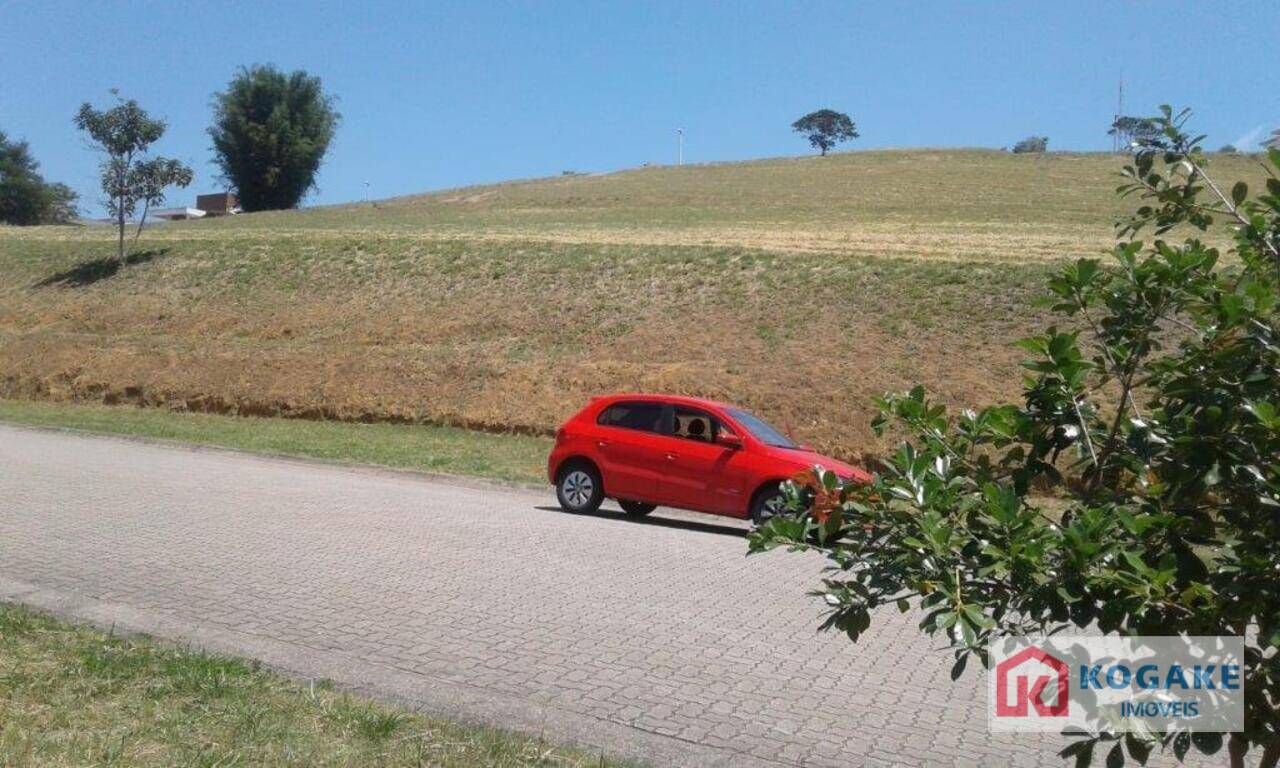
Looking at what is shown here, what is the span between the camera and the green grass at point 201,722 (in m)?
5.14

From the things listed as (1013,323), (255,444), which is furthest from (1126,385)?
(1013,323)

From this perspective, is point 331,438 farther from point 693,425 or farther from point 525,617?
point 525,617

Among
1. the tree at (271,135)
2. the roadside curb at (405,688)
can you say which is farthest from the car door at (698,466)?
Result: the tree at (271,135)

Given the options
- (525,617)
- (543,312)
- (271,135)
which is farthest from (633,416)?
(271,135)

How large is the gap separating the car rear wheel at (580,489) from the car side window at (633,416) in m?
0.68

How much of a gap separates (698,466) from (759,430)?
1.05 m

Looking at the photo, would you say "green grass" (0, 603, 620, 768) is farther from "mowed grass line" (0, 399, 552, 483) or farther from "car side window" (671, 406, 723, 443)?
"mowed grass line" (0, 399, 552, 483)

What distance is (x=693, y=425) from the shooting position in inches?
612

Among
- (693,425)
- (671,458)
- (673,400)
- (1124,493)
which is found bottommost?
(671,458)

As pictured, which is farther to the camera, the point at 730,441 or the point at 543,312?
the point at 543,312

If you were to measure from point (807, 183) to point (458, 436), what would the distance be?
5650 centimetres

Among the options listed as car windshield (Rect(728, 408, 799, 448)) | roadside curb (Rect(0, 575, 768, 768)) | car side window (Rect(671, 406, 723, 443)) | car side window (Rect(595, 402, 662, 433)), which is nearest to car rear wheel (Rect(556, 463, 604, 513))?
car side window (Rect(595, 402, 662, 433))

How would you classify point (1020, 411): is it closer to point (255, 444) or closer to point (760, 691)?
point (760, 691)

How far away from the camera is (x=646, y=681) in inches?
286
